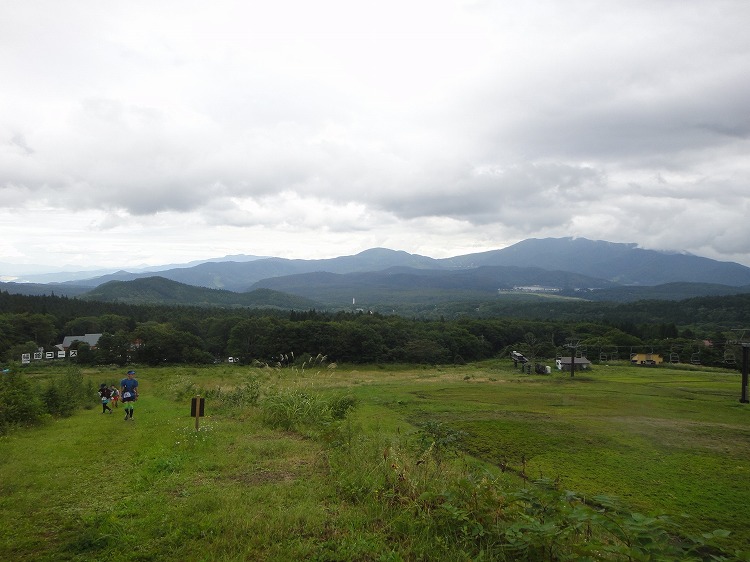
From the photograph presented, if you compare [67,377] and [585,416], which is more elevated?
[67,377]

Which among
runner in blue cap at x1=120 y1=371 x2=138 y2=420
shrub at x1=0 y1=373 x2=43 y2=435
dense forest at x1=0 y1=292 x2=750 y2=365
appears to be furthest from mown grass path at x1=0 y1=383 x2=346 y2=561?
dense forest at x1=0 y1=292 x2=750 y2=365

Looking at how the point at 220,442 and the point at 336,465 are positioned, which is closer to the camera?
the point at 336,465

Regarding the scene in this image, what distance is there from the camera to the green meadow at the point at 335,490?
15.6 feet

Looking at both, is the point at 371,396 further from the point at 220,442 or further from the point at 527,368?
the point at 527,368

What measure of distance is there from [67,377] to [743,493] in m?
24.2

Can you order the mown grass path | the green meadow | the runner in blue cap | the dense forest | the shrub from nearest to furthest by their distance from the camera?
the green meadow, the mown grass path, the shrub, the runner in blue cap, the dense forest

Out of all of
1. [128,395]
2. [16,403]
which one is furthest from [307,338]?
[16,403]

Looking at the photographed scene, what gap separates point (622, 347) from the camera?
7038cm

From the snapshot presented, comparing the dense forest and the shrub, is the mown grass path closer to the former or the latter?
the shrub

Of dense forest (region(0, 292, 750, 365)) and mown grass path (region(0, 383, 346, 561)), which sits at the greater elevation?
mown grass path (region(0, 383, 346, 561))

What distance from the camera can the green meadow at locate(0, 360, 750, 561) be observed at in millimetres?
4762

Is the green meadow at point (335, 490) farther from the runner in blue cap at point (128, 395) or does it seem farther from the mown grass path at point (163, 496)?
the runner in blue cap at point (128, 395)

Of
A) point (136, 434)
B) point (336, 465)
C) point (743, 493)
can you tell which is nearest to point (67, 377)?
point (136, 434)

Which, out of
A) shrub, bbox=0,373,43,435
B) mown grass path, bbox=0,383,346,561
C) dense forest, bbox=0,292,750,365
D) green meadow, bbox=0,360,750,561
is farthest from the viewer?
dense forest, bbox=0,292,750,365
